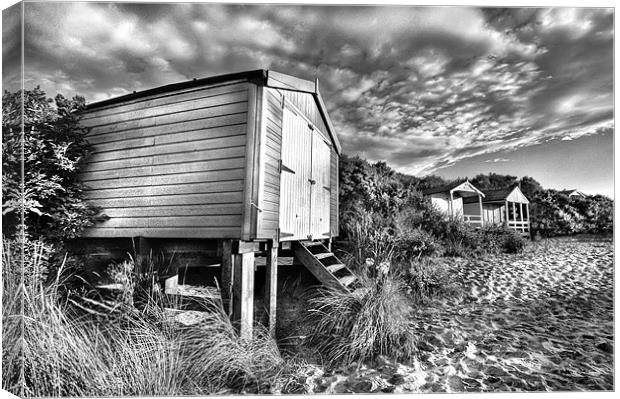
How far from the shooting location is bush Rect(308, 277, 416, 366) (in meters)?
3.44

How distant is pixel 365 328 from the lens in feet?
11.4

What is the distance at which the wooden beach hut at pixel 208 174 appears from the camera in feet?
12.8

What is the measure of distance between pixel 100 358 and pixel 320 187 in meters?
4.67

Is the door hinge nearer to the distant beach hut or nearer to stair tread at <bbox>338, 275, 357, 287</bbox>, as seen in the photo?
stair tread at <bbox>338, 275, 357, 287</bbox>

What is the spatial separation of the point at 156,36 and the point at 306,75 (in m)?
1.75

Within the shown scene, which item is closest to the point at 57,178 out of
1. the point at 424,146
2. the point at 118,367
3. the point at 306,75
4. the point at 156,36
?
the point at 156,36

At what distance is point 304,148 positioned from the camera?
5.61 meters

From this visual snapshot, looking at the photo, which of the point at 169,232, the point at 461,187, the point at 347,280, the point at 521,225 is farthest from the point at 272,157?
the point at 521,225

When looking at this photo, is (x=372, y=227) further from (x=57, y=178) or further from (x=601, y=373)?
(x=57, y=178)

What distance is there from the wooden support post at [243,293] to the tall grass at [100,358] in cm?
63

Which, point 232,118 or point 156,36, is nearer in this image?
point 156,36

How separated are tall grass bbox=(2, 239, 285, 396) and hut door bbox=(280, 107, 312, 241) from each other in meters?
1.96

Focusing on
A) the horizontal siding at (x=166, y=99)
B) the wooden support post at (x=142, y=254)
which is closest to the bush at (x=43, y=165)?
the horizontal siding at (x=166, y=99)

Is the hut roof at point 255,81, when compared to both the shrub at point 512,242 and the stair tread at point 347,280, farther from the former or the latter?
the shrub at point 512,242
